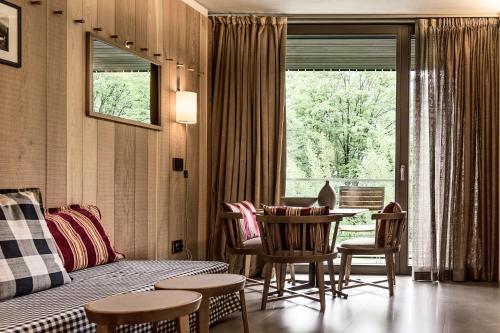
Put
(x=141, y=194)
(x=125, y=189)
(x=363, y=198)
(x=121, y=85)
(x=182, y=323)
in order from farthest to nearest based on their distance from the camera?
(x=363, y=198), (x=141, y=194), (x=125, y=189), (x=121, y=85), (x=182, y=323)

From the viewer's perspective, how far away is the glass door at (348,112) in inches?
269

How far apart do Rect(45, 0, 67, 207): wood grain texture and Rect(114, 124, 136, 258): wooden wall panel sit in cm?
70

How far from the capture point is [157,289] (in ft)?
10.9

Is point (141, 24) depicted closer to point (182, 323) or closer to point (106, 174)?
point (106, 174)

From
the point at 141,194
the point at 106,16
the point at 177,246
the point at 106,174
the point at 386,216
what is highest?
the point at 106,16

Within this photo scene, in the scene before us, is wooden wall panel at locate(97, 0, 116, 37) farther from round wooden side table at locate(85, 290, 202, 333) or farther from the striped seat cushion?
round wooden side table at locate(85, 290, 202, 333)

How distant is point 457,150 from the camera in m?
6.50

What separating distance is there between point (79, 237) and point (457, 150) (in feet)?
13.2

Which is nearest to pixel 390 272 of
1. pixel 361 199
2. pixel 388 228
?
pixel 388 228

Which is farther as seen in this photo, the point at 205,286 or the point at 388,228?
the point at 388,228

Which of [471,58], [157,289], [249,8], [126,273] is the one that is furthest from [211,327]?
[471,58]

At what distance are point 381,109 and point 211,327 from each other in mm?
3499

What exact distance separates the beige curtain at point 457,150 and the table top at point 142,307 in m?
4.11

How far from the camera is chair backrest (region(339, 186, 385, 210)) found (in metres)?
6.74
